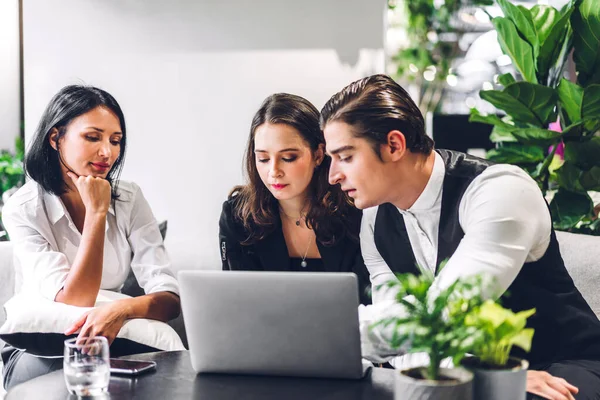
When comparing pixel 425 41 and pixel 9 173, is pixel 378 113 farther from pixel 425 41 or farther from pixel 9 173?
pixel 425 41

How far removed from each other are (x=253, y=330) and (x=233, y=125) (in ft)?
6.30

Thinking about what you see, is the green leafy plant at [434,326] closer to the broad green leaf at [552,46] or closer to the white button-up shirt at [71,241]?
the white button-up shirt at [71,241]

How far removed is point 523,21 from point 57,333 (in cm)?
207

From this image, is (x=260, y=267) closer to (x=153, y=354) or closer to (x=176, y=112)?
(x=153, y=354)

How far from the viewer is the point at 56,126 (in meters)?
2.54

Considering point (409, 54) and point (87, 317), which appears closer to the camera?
point (87, 317)

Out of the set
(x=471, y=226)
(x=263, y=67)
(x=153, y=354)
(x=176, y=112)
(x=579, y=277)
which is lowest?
(x=153, y=354)

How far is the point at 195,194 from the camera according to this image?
11.0ft

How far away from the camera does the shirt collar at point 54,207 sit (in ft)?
8.26

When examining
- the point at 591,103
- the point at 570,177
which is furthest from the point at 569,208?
A: the point at 591,103

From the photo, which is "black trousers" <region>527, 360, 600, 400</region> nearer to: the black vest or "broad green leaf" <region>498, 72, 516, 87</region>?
the black vest

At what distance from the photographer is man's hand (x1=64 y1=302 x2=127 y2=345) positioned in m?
2.13

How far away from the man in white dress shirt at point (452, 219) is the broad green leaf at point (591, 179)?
1.10 m

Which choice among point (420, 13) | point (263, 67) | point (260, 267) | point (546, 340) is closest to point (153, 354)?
point (260, 267)
